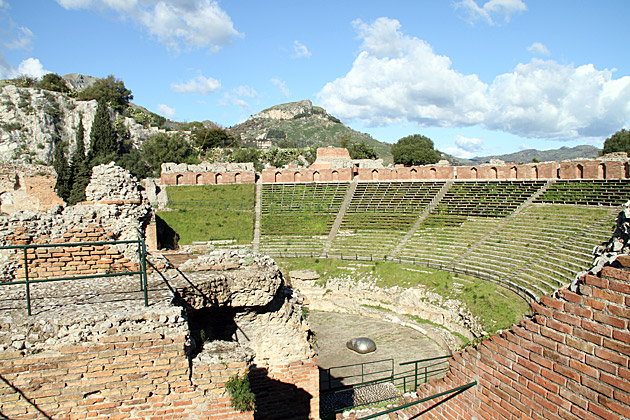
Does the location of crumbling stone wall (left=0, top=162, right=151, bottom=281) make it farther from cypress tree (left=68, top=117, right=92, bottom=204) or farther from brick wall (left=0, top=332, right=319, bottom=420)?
cypress tree (left=68, top=117, right=92, bottom=204)

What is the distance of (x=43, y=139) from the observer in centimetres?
4850

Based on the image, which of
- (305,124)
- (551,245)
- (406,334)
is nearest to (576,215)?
(551,245)

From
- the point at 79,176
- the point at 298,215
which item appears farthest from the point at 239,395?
the point at 79,176

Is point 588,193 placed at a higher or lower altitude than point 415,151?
lower

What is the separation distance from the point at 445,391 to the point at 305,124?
12126cm

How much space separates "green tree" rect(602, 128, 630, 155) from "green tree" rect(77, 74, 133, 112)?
69.3m

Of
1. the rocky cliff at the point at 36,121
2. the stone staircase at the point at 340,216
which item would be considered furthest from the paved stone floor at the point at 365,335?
the rocky cliff at the point at 36,121

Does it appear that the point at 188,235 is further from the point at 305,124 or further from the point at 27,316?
the point at 305,124

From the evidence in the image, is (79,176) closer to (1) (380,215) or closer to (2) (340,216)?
(2) (340,216)

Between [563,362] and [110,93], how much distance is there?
237ft

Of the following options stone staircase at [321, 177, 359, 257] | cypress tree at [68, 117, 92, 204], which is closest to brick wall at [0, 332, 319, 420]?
stone staircase at [321, 177, 359, 257]

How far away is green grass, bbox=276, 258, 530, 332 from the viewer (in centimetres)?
1407

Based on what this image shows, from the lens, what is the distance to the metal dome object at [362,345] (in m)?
A: 13.6

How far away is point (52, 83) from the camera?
63.2 metres
